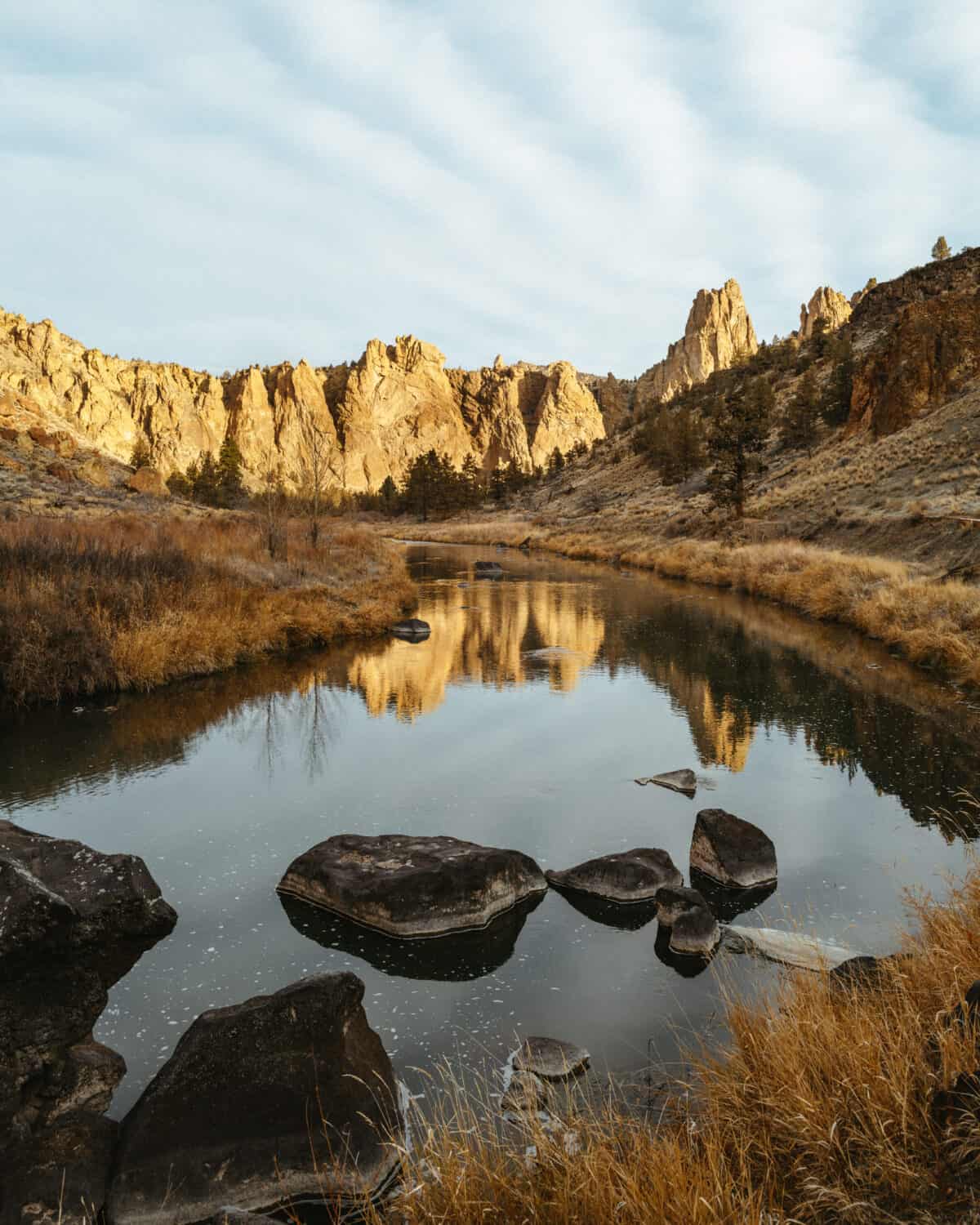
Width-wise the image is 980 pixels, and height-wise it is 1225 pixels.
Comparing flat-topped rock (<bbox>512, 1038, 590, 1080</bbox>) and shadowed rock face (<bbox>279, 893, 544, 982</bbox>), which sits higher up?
flat-topped rock (<bbox>512, 1038, 590, 1080</bbox>)

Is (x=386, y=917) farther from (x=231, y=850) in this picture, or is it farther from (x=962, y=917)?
(x=962, y=917)

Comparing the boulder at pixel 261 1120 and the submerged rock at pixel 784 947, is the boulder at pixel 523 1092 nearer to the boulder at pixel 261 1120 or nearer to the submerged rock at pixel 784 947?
the boulder at pixel 261 1120

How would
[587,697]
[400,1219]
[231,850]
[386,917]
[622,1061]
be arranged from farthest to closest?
[587,697] < [231,850] < [386,917] < [622,1061] < [400,1219]

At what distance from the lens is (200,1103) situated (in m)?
3.58

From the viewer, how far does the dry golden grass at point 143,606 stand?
40.3ft

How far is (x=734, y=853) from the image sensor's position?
272 inches

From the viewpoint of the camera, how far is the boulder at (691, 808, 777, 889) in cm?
684

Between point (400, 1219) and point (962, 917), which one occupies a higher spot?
point (962, 917)

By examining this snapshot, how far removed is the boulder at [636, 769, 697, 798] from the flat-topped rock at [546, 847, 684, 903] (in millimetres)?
2499

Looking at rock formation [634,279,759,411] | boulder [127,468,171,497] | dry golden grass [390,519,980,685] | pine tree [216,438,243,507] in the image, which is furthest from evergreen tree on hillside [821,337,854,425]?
rock formation [634,279,759,411]

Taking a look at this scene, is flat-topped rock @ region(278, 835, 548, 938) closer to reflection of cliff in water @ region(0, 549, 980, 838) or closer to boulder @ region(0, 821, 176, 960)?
boulder @ region(0, 821, 176, 960)

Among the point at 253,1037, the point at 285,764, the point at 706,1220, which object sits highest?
the point at 706,1220

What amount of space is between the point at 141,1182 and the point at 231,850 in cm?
425

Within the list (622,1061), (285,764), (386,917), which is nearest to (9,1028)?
(386,917)
